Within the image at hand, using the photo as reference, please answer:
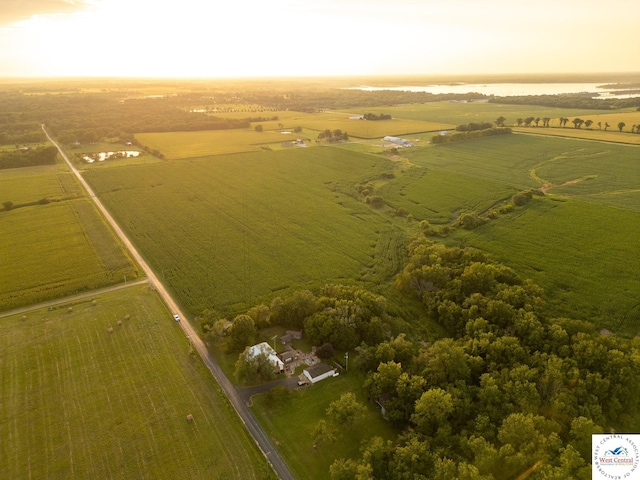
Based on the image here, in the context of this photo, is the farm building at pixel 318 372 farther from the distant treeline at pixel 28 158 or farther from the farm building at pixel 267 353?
the distant treeline at pixel 28 158

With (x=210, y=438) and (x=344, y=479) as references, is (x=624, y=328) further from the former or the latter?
(x=210, y=438)

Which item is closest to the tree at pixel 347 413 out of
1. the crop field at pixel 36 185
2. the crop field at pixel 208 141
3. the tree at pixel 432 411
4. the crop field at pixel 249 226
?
the tree at pixel 432 411

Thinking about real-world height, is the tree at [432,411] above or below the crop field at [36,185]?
below

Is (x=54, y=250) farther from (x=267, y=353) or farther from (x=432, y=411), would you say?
(x=432, y=411)

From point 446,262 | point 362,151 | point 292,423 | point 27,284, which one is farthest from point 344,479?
point 362,151

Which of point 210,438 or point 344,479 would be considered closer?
point 344,479

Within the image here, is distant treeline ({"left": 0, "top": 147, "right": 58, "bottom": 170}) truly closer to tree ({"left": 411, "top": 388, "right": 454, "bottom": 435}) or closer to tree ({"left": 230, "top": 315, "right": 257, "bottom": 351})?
tree ({"left": 230, "top": 315, "right": 257, "bottom": 351})
